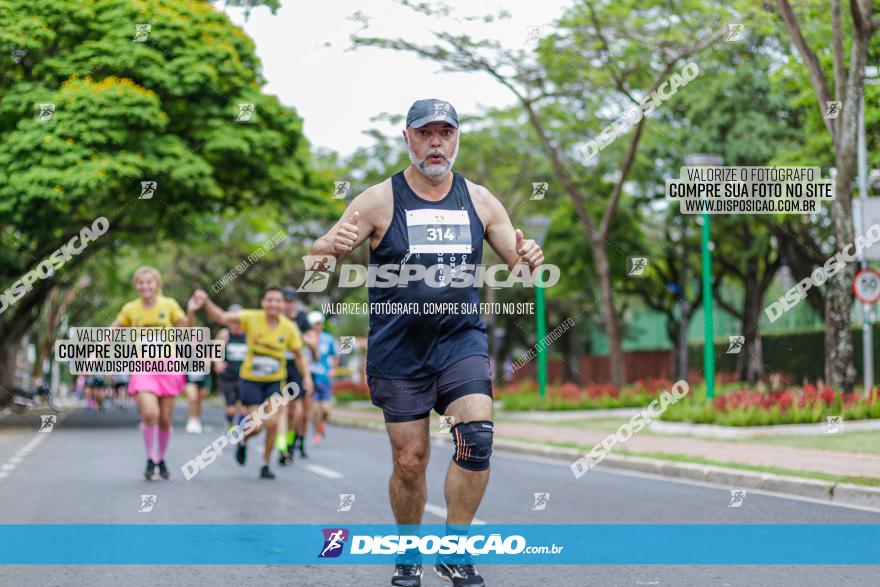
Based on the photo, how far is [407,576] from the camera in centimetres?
516

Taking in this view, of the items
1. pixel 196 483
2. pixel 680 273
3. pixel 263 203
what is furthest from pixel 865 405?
pixel 680 273

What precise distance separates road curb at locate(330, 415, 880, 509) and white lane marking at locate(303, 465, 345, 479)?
300 cm

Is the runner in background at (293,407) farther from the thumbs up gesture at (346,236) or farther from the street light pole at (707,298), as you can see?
the thumbs up gesture at (346,236)

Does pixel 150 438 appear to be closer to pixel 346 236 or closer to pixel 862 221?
pixel 346 236

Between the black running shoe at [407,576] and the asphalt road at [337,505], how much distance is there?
0.74m

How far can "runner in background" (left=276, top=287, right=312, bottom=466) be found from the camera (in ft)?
Answer: 43.1

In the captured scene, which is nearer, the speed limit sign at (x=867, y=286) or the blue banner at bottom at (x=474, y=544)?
the blue banner at bottom at (x=474, y=544)

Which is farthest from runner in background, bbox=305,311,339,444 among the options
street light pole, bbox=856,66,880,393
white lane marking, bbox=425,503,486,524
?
street light pole, bbox=856,66,880,393

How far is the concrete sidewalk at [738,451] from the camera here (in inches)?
441

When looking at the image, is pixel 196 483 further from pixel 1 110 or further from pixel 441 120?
pixel 1 110

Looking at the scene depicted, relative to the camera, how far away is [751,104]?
31.8m

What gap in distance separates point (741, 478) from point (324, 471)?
4311 mm

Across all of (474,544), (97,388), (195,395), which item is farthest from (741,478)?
(97,388)

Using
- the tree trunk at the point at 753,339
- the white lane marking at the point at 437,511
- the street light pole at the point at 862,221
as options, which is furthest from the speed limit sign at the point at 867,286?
the tree trunk at the point at 753,339
